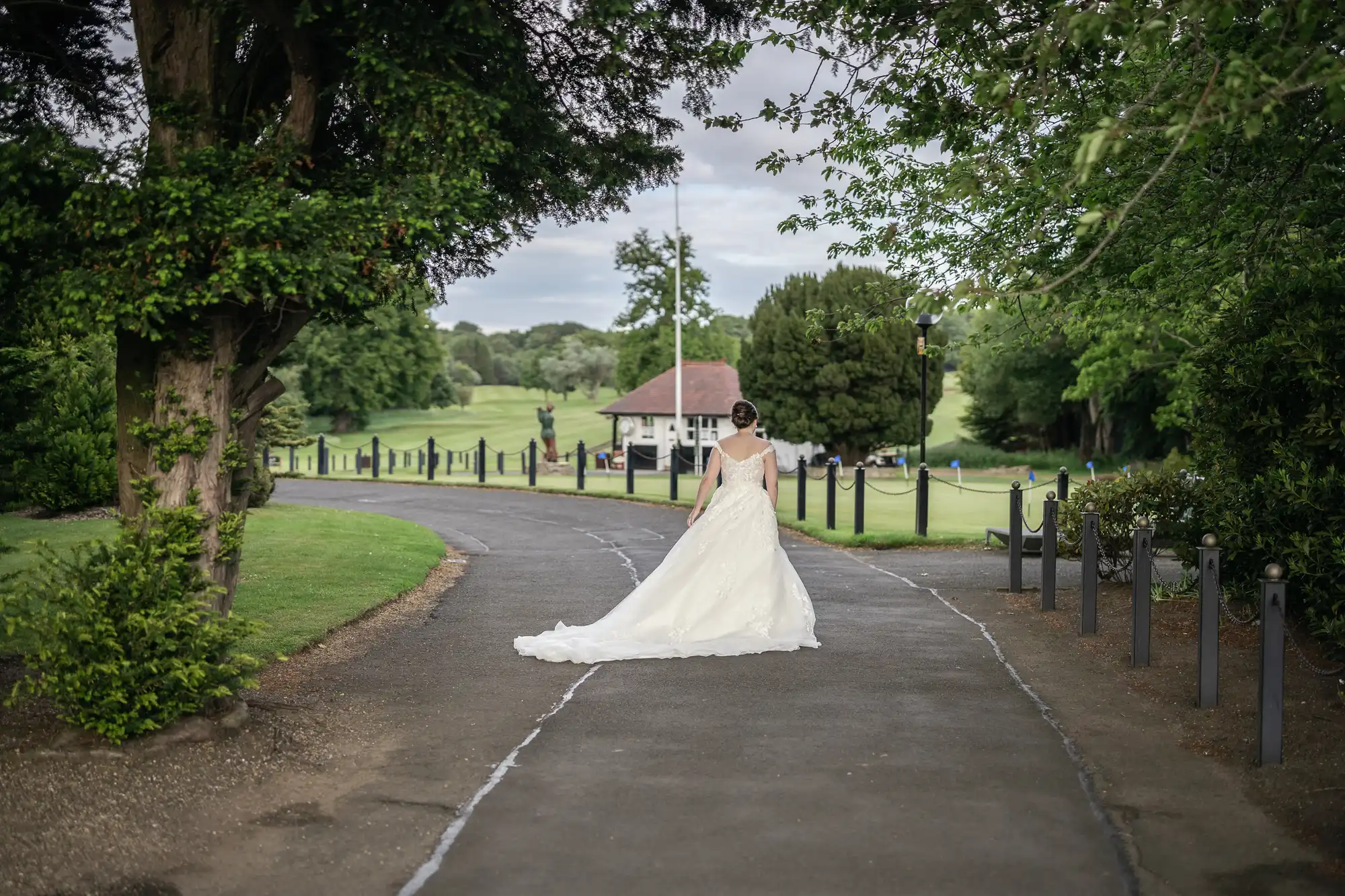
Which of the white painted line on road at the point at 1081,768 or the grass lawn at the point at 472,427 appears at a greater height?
the grass lawn at the point at 472,427

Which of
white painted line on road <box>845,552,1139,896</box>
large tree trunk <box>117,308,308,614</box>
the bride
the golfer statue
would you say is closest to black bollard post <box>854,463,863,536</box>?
white painted line on road <box>845,552,1139,896</box>

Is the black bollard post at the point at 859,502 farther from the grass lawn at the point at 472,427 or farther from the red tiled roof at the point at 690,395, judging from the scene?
the grass lawn at the point at 472,427

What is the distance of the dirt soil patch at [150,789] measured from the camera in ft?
16.0

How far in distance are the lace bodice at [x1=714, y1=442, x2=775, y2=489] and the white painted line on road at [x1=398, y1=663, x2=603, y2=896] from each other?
380 centimetres

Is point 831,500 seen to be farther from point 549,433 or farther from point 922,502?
point 549,433

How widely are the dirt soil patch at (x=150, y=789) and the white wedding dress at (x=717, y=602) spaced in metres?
2.41

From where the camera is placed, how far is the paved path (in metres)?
4.81

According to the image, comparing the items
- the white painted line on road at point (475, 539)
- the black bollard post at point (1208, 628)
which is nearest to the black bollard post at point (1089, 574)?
the black bollard post at point (1208, 628)

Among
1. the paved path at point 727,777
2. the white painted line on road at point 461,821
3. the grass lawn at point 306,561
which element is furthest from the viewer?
the grass lawn at point 306,561

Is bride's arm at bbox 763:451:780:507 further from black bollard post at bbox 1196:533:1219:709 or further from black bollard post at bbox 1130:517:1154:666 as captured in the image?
black bollard post at bbox 1196:533:1219:709

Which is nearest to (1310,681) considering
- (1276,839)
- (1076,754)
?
(1076,754)

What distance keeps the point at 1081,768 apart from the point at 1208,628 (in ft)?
6.33

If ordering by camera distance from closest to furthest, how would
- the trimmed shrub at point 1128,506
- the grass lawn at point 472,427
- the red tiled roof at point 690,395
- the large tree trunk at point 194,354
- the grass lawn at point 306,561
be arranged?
the large tree trunk at point 194,354 < the grass lawn at point 306,561 < the trimmed shrub at point 1128,506 < the red tiled roof at point 690,395 < the grass lawn at point 472,427

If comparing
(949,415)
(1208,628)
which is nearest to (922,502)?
(1208,628)
